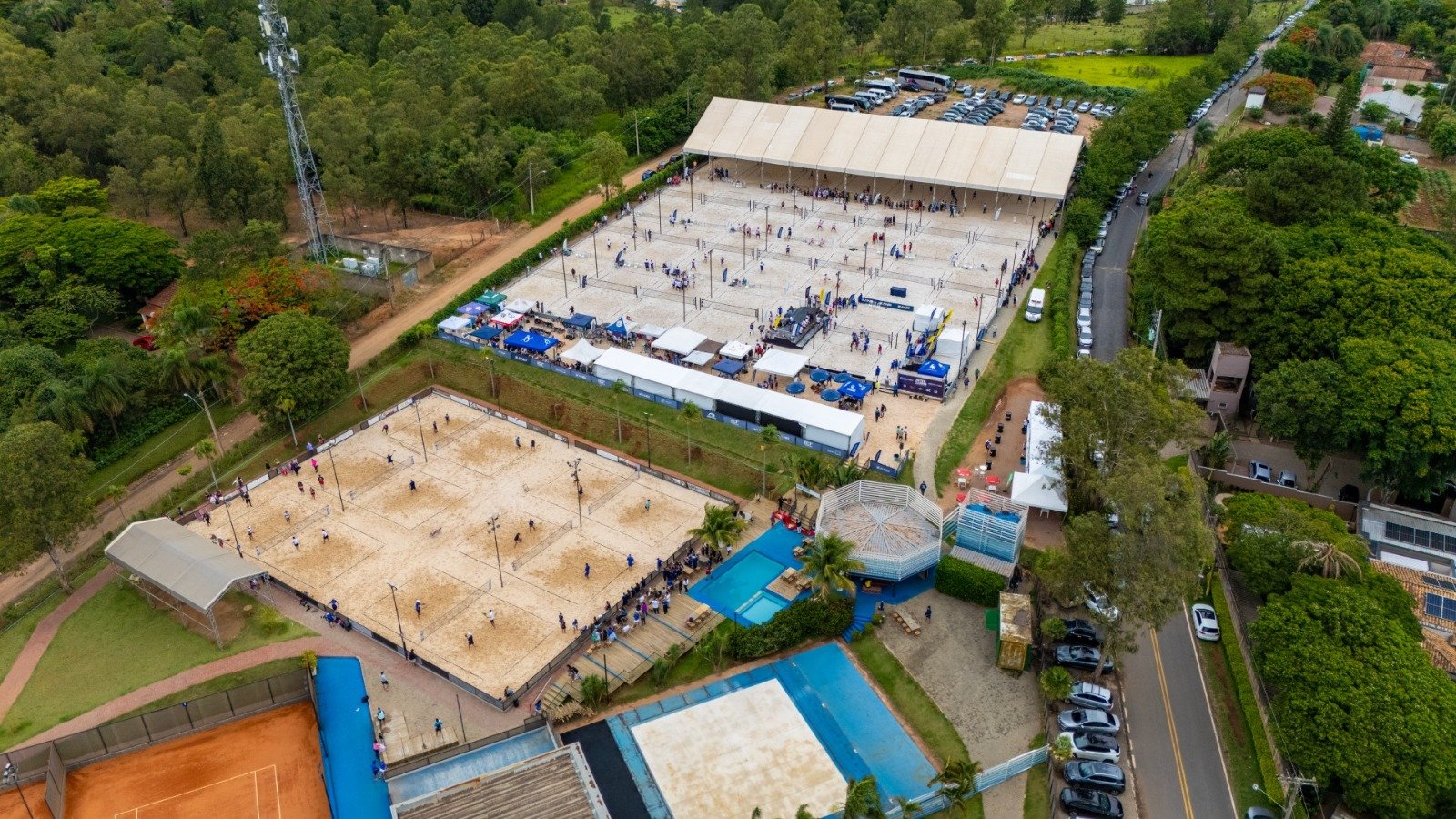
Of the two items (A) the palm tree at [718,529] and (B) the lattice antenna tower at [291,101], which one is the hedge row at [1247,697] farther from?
(B) the lattice antenna tower at [291,101]

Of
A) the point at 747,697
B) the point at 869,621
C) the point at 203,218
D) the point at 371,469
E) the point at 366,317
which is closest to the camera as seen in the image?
the point at 747,697

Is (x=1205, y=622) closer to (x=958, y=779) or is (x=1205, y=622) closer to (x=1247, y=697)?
(x=1247, y=697)

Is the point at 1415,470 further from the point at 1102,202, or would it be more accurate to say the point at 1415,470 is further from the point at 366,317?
the point at 366,317

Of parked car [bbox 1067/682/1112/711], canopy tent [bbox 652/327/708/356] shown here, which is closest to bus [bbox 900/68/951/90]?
canopy tent [bbox 652/327/708/356]

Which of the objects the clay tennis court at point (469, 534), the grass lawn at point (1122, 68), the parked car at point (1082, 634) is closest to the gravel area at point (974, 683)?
the parked car at point (1082, 634)

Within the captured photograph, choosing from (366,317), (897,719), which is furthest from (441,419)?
(897,719)

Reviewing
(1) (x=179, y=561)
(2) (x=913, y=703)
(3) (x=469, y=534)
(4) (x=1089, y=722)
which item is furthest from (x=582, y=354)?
(4) (x=1089, y=722)
